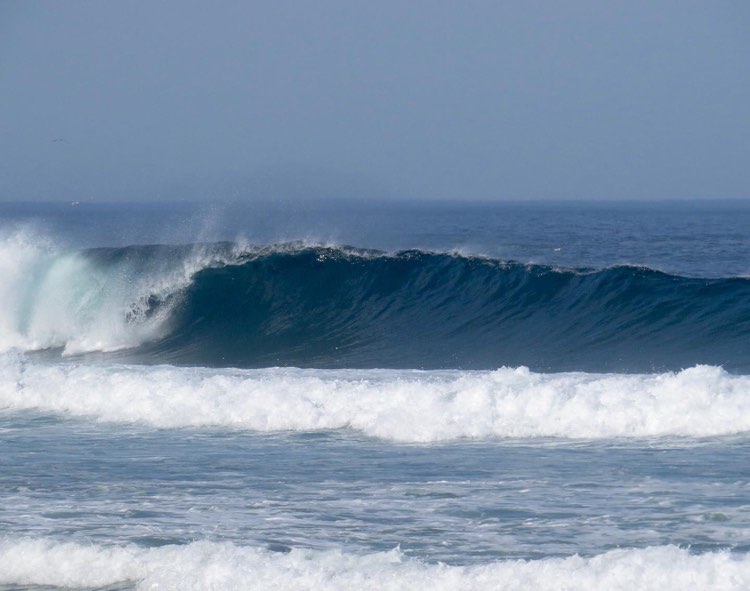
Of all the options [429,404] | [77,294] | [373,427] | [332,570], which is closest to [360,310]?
[77,294]

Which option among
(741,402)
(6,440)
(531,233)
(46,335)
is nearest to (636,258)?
(531,233)

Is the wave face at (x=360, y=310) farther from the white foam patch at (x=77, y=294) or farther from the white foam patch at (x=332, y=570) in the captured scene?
the white foam patch at (x=332, y=570)

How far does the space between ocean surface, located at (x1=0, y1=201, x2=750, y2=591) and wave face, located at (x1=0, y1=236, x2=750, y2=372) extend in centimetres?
6

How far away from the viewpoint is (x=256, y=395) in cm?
1102

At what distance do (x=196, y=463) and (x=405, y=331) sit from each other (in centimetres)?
912

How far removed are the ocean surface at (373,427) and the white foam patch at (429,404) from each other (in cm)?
3

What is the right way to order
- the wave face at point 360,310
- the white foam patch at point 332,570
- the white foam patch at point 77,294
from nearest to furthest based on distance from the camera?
the white foam patch at point 332,570, the wave face at point 360,310, the white foam patch at point 77,294

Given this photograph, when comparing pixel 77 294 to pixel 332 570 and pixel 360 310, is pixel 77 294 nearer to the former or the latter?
pixel 360 310

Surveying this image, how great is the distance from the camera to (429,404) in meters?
10.4

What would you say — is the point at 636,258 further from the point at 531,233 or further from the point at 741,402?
the point at 741,402

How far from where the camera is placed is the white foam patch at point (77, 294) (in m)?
18.8

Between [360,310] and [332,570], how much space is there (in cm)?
1343

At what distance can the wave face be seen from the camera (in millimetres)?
15859

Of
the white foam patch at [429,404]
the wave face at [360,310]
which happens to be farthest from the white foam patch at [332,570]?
the wave face at [360,310]
